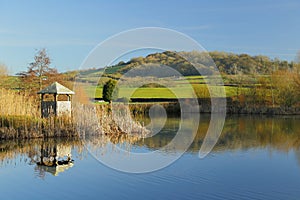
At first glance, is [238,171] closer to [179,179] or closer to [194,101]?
[179,179]

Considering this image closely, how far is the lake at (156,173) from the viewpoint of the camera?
19.3 ft

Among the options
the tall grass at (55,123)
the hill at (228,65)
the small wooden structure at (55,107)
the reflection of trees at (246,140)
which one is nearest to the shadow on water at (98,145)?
the reflection of trees at (246,140)

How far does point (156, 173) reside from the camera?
7.24m

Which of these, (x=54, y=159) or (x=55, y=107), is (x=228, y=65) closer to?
(x=55, y=107)

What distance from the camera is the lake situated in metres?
5.89

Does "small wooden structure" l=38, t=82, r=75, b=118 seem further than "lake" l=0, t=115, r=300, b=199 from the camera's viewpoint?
Yes

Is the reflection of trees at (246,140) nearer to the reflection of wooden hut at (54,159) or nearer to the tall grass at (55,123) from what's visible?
the tall grass at (55,123)

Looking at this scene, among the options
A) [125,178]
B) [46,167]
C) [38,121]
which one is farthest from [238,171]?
[38,121]

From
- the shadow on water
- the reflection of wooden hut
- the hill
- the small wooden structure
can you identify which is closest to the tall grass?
the small wooden structure

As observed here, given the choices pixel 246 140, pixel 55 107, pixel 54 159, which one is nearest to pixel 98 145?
pixel 54 159

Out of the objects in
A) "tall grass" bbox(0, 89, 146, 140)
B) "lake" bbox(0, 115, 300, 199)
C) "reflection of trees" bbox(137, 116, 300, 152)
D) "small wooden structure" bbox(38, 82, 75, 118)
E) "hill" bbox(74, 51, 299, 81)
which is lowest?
"lake" bbox(0, 115, 300, 199)

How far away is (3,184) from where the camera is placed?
6531 mm

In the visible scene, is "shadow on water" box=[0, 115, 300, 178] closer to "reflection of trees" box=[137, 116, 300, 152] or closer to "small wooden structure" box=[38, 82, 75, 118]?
"reflection of trees" box=[137, 116, 300, 152]

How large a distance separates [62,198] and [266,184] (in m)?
3.56
